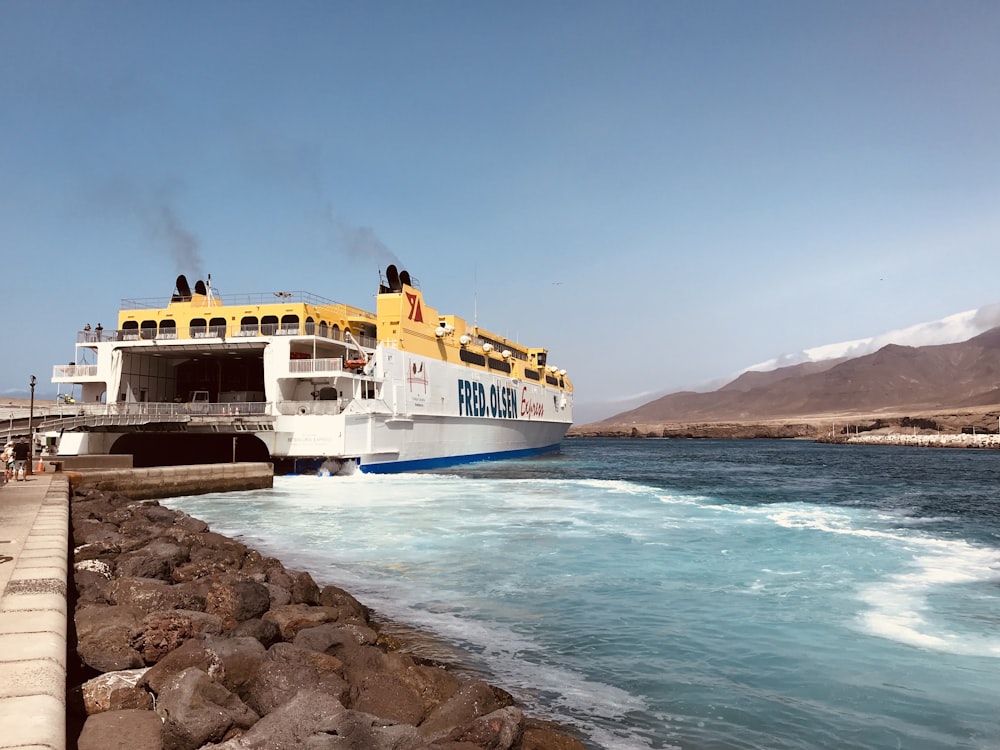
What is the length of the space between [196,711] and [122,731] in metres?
0.50

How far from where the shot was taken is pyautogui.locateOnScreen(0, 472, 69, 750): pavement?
379cm

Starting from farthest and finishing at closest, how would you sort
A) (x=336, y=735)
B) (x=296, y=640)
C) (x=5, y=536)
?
(x=5, y=536), (x=296, y=640), (x=336, y=735)

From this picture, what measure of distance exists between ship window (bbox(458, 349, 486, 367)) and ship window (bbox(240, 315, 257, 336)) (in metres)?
12.3

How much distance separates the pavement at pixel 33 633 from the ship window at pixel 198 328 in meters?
21.2

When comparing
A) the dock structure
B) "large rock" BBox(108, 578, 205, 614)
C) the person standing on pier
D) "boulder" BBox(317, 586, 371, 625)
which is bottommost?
the dock structure

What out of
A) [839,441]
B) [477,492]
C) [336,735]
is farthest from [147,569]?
[839,441]

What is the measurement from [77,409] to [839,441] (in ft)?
320

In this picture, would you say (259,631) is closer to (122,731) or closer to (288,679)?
(288,679)

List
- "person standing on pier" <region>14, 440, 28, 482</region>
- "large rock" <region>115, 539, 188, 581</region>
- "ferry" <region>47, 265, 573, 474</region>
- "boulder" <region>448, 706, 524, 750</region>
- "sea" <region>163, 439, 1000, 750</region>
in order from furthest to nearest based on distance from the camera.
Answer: "ferry" <region>47, 265, 573, 474</region> < "person standing on pier" <region>14, 440, 28, 482</region> < "large rock" <region>115, 539, 188, 581</region> < "sea" <region>163, 439, 1000, 750</region> < "boulder" <region>448, 706, 524, 750</region>

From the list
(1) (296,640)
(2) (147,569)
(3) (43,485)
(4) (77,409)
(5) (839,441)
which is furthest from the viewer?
(5) (839,441)

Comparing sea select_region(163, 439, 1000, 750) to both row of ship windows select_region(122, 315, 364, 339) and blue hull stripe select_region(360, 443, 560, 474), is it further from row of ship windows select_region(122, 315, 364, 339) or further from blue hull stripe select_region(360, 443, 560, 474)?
row of ship windows select_region(122, 315, 364, 339)

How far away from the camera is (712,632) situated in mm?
8977

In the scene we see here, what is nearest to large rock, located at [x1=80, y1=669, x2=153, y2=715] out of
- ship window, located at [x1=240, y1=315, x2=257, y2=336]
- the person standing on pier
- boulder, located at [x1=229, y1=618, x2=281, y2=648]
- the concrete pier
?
the concrete pier

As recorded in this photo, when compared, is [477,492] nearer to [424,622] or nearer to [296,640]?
[424,622]
